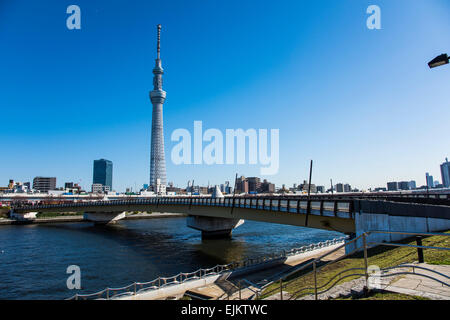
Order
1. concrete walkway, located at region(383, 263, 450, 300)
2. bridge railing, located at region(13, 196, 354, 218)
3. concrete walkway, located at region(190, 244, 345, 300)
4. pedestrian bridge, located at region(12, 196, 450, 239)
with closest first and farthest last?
concrete walkway, located at region(383, 263, 450, 300), concrete walkway, located at region(190, 244, 345, 300), pedestrian bridge, located at region(12, 196, 450, 239), bridge railing, located at region(13, 196, 354, 218)

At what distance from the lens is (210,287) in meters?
19.9

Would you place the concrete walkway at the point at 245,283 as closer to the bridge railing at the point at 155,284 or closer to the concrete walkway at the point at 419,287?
the bridge railing at the point at 155,284

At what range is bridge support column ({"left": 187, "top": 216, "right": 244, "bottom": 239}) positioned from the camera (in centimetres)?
5116

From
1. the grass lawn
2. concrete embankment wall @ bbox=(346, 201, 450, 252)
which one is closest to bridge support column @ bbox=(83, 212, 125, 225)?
concrete embankment wall @ bbox=(346, 201, 450, 252)

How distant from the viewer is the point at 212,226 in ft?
169

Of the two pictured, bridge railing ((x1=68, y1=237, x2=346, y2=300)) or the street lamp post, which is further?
bridge railing ((x1=68, y1=237, x2=346, y2=300))

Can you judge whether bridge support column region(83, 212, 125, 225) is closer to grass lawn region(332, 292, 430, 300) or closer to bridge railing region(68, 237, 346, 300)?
bridge railing region(68, 237, 346, 300)

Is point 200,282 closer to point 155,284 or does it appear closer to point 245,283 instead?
point 245,283

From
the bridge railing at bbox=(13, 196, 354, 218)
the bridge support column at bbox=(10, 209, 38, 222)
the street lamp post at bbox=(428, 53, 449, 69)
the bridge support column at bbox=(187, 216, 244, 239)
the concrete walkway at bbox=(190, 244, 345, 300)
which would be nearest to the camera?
the street lamp post at bbox=(428, 53, 449, 69)

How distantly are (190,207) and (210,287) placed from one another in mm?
30615

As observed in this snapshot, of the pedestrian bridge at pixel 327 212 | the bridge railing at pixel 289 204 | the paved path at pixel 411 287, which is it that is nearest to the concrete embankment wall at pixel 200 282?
A: the pedestrian bridge at pixel 327 212

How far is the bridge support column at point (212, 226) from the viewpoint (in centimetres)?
5116

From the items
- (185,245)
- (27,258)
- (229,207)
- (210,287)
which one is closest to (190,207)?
(185,245)

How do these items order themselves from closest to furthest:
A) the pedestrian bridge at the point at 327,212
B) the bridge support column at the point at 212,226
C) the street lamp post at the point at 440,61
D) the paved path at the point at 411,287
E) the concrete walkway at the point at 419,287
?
the concrete walkway at the point at 419,287 → the paved path at the point at 411,287 → the street lamp post at the point at 440,61 → the pedestrian bridge at the point at 327,212 → the bridge support column at the point at 212,226
